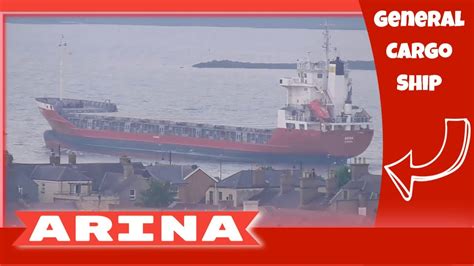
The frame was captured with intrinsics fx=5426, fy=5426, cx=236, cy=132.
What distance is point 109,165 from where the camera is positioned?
3206 centimetres

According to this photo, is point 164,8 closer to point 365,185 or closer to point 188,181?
point 188,181

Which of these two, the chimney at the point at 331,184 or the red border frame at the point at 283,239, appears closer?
the red border frame at the point at 283,239

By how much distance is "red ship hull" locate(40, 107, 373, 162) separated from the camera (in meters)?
32.0

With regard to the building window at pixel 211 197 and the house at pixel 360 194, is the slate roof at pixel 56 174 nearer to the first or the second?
the building window at pixel 211 197

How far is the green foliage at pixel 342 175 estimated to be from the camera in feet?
105

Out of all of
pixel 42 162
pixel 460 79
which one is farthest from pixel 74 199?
pixel 460 79

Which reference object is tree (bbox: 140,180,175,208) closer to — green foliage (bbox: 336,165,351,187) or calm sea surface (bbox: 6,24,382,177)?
calm sea surface (bbox: 6,24,382,177)

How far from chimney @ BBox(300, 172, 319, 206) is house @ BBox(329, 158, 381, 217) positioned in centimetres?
12

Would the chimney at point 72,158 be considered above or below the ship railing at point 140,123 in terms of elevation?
below

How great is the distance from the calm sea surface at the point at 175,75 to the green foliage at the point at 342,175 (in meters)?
0.16

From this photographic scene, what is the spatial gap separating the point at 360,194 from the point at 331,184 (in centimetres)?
19

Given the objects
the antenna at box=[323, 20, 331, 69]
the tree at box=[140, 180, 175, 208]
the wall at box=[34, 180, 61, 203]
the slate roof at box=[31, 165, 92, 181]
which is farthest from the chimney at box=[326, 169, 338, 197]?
the wall at box=[34, 180, 61, 203]

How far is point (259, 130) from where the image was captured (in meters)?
32.1

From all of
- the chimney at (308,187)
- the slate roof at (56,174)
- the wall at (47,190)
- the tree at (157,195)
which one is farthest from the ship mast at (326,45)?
the wall at (47,190)
